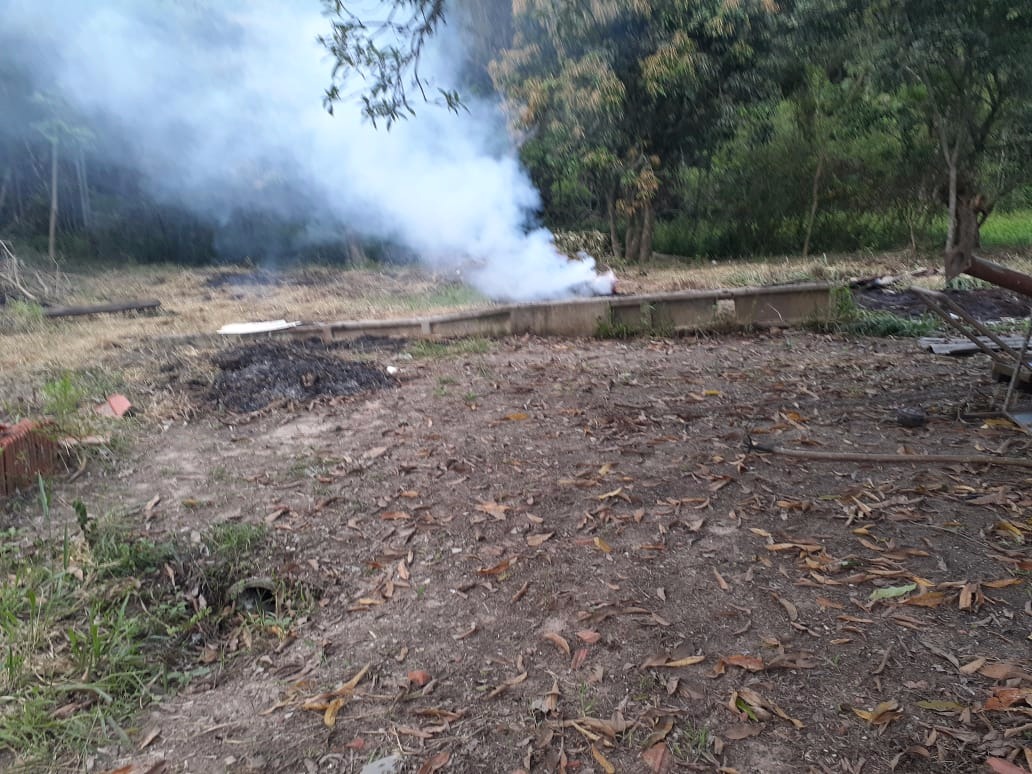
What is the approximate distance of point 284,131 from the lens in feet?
37.7

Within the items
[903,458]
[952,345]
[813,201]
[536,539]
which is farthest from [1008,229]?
[536,539]

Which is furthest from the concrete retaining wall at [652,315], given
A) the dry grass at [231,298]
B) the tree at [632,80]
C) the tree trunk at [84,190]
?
the tree trunk at [84,190]

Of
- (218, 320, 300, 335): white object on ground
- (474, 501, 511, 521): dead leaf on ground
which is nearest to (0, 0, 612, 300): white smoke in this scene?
(218, 320, 300, 335): white object on ground

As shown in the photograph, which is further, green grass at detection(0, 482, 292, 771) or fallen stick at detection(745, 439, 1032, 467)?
fallen stick at detection(745, 439, 1032, 467)

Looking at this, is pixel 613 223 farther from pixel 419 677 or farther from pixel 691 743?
pixel 691 743

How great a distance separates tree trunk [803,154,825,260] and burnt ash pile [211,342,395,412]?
30.3 feet

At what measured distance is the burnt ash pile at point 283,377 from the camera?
203 inches

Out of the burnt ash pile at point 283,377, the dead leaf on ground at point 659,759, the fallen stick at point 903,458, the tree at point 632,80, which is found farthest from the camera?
the tree at point 632,80

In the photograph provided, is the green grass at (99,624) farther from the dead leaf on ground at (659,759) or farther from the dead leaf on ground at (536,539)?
the dead leaf on ground at (659,759)

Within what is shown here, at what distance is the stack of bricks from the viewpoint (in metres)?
3.56

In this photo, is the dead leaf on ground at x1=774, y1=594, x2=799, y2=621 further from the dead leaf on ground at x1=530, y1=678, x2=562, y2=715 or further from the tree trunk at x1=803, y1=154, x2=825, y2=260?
the tree trunk at x1=803, y1=154, x2=825, y2=260

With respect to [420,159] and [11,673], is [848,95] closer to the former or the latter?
[420,159]

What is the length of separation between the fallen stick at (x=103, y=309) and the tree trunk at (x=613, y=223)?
6961mm

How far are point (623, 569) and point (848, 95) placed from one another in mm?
11245
